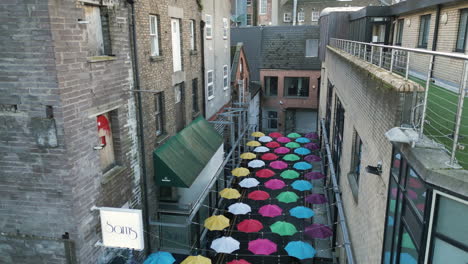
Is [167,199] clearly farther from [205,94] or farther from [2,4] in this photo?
[2,4]

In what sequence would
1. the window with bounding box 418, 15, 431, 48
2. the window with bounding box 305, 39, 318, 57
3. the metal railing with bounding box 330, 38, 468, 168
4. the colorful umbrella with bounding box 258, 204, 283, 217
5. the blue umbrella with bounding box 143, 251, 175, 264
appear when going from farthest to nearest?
the window with bounding box 305, 39, 318, 57 < the colorful umbrella with bounding box 258, 204, 283, 217 < the window with bounding box 418, 15, 431, 48 < the blue umbrella with bounding box 143, 251, 175, 264 < the metal railing with bounding box 330, 38, 468, 168

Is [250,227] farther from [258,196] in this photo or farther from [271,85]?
[271,85]

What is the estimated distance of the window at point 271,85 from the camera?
1497 inches

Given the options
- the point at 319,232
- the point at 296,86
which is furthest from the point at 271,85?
the point at 319,232

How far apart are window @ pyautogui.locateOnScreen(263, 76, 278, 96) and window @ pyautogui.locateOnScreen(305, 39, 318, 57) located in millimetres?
4282

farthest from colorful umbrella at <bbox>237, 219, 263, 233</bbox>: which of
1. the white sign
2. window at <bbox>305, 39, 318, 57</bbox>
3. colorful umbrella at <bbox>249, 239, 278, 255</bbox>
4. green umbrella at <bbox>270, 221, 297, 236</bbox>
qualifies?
window at <bbox>305, 39, 318, 57</bbox>

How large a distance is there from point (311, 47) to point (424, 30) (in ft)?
71.8

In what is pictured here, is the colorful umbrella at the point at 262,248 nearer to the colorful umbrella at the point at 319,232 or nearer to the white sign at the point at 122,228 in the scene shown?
the colorful umbrella at the point at 319,232

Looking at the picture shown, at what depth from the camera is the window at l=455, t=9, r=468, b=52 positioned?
11186mm

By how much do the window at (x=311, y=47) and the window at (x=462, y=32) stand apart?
25276 mm

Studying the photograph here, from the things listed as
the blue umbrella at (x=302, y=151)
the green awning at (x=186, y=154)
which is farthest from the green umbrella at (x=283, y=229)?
the blue umbrella at (x=302, y=151)

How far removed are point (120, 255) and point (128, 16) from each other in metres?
7.43

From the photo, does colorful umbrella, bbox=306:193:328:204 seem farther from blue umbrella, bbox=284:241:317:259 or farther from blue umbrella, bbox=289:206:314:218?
blue umbrella, bbox=284:241:317:259

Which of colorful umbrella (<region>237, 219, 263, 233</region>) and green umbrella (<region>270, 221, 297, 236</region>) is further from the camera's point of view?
colorful umbrella (<region>237, 219, 263, 233</region>)
